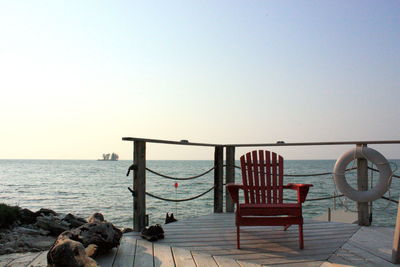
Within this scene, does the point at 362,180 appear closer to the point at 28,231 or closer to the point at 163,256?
the point at 163,256

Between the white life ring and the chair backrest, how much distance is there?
2.48 ft

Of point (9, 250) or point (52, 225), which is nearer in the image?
point (9, 250)

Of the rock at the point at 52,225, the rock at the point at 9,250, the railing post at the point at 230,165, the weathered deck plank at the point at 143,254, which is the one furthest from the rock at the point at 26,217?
the railing post at the point at 230,165

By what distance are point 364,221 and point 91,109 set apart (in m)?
17.9

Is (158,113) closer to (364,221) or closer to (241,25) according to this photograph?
(241,25)

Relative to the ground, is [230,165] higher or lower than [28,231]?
higher

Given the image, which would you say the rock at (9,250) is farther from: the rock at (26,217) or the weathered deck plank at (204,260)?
the rock at (26,217)

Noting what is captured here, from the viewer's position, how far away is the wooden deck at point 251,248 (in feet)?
7.65

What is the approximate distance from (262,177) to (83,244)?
172 centimetres

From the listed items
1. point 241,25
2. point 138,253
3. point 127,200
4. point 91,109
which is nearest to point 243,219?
point 138,253

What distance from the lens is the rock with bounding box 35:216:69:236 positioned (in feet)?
12.8

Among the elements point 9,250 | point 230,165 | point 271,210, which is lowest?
point 9,250

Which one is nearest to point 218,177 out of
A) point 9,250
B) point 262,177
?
point 262,177

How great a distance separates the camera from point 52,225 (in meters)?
3.96
